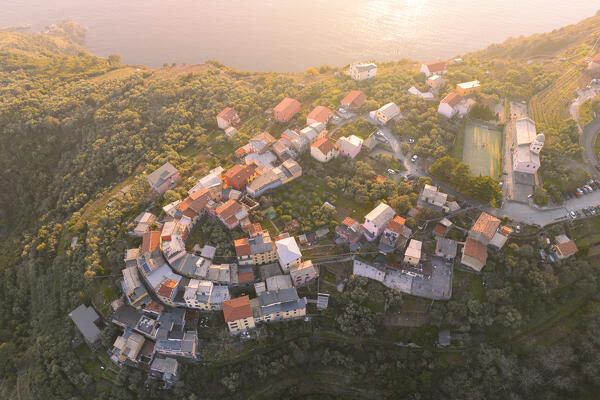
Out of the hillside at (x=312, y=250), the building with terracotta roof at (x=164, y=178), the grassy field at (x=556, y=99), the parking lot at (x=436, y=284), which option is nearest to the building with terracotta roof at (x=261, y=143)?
the hillside at (x=312, y=250)

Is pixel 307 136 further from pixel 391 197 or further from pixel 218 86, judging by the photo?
pixel 218 86

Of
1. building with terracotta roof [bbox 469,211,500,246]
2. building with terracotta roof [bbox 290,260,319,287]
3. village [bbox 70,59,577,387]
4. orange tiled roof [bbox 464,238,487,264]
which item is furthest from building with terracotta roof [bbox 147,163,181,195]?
building with terracotta roof [bbox 469,211,500,246]

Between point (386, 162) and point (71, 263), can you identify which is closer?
point (71, 263)

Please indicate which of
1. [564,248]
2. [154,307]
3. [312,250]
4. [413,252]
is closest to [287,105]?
[312,250]

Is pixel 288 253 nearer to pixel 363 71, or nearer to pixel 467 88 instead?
pixel 363 71

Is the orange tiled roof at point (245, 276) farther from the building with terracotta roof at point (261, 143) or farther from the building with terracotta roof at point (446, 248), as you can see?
the building with terracotta roof at point (446, 248)

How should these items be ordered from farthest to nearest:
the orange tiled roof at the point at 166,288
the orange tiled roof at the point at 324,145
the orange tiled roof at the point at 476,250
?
the orange tiled roof at the point at 324,145
the orange tiled roof at the point at 476,250
the orange tiled roof at the point at 166,288

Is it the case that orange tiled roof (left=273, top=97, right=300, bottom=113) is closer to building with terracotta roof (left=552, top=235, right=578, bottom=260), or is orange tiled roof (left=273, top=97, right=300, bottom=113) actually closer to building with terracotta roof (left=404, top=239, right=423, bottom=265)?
building with terracotta roof (left=404, top=239, right=423, bottom=265)

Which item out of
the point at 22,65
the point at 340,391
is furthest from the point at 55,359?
the point at 22,65
